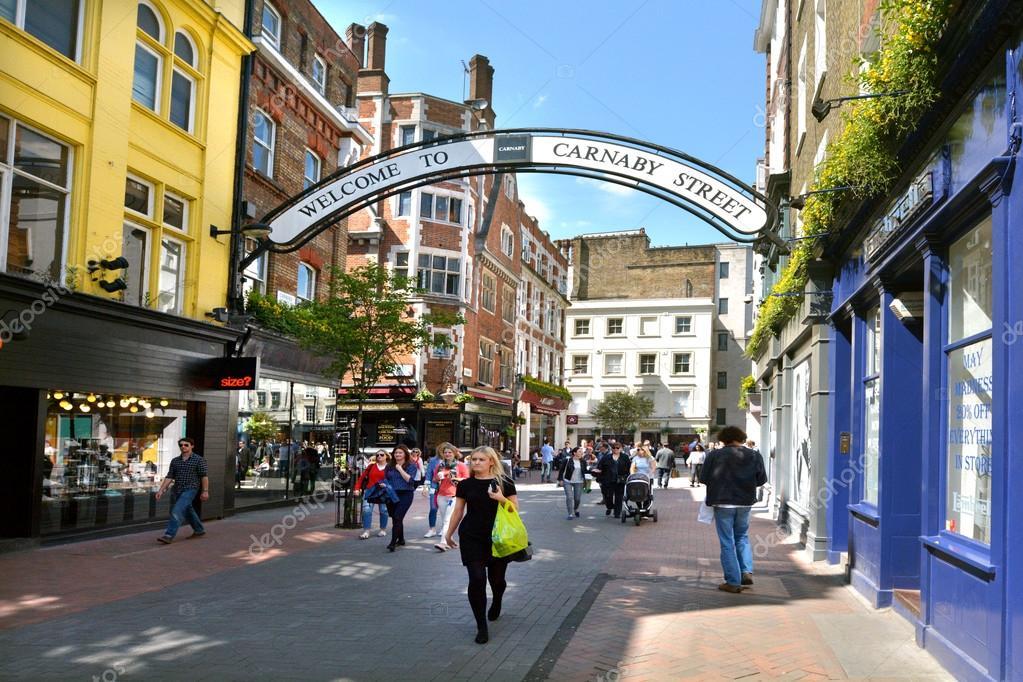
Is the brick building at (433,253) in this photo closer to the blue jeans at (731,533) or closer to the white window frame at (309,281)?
the white window frame at (309,281)

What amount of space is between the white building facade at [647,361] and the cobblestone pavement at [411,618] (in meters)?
50.1

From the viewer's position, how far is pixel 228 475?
17562 millimetres

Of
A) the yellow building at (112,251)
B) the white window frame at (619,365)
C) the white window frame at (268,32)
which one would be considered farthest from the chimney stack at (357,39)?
the white window frame at (619,365)

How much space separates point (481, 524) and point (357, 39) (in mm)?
34779

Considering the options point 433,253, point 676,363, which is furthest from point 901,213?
point 676,363

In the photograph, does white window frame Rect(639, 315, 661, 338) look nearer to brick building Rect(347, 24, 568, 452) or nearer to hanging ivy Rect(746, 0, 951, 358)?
brick building Rect(347, 24, 568, 452)

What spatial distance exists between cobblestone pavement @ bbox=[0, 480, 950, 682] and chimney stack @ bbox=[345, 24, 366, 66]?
28.8 m

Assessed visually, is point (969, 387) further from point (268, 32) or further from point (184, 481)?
point (268, 32)

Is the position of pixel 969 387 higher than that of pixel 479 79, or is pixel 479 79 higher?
pixel 479 79

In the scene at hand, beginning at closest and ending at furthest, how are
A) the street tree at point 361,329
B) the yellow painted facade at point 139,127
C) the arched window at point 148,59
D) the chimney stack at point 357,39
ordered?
the yellow painted facade at point 139,127, the arched window at point 148,59, the street tree at point 361,329, the chimney stack at point 357,39

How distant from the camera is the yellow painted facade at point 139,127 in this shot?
42.0 ft

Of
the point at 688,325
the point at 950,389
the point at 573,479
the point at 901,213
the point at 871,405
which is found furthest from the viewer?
the point at 688,325

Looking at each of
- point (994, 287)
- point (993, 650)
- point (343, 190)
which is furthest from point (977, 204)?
point (343, 190)

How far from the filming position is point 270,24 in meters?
20.4
